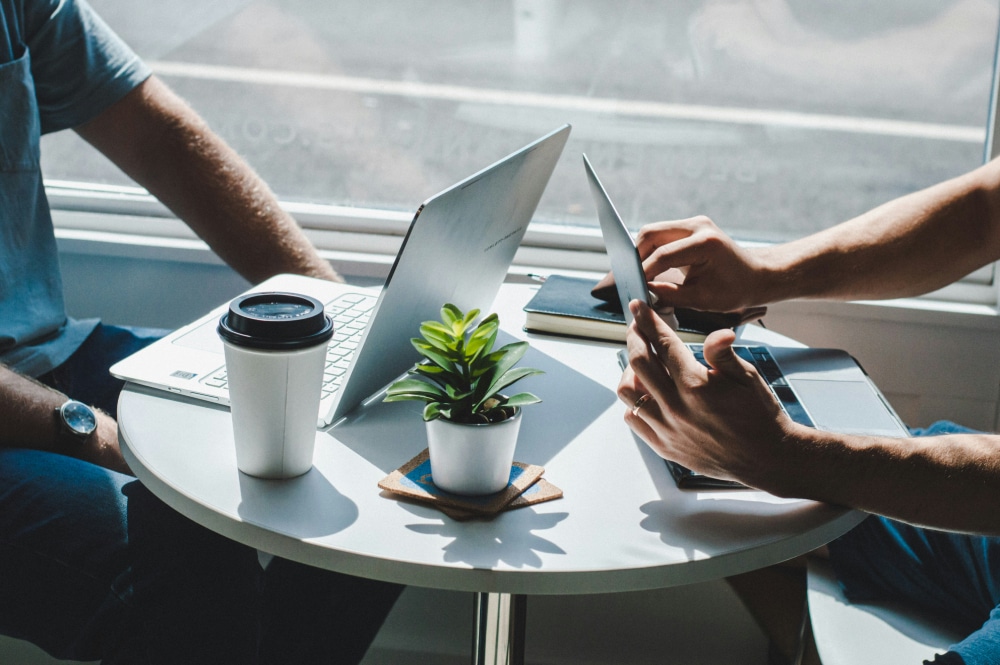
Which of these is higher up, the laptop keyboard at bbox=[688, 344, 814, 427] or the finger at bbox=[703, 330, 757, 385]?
the finger at bbox=[703, 330, 757, 385]

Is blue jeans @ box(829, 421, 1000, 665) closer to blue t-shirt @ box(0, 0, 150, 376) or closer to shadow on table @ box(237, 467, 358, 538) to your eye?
shadow on table @ box(237, 467, 358, 538)

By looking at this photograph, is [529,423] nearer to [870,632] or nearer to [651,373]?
[651,373]

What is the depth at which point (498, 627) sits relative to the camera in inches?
35.2

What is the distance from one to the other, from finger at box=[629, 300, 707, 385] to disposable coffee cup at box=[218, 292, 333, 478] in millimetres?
300

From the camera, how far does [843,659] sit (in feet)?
3.16

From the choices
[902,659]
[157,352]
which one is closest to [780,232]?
[902,659]

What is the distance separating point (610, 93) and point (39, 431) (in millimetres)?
1272

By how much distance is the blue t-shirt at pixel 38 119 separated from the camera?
1395 mm

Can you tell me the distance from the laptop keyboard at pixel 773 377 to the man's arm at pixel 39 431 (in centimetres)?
79

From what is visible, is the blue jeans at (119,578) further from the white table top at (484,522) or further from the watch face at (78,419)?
the white table top at (484,522)

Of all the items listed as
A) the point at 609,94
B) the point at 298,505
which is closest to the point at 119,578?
the point at 298,505

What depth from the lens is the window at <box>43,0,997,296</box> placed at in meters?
1.75

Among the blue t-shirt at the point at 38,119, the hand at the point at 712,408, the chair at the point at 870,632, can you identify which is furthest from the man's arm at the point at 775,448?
the blue t-shirt at the point at 38,119

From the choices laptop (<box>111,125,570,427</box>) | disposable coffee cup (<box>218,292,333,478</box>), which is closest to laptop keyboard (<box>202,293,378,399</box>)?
laptop (<box>111,125,570,427</box>)
